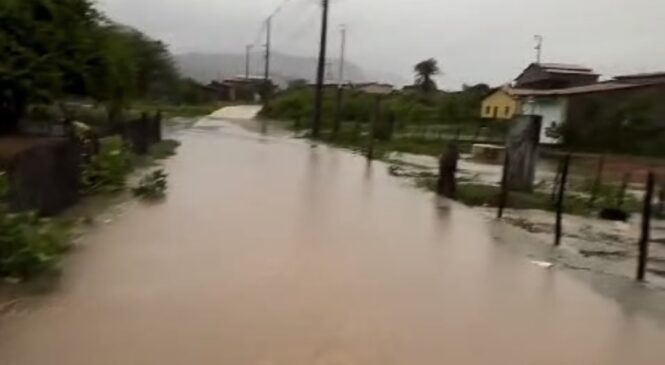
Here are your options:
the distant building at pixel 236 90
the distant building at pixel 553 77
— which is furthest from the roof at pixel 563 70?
the distant building at pixel 236 90

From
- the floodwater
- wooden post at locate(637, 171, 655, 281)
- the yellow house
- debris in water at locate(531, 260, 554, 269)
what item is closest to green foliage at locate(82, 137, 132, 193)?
the floodwater

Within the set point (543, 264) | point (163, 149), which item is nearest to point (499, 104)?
point (163, 149)

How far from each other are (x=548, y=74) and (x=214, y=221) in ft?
157

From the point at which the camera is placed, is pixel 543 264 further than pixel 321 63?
No

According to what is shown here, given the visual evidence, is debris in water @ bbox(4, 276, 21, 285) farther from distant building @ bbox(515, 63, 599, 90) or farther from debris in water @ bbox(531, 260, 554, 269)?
distant building @ bbox(515, 63, 599, 90)

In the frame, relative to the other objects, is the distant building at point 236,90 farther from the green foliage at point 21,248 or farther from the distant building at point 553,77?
the green foliage at point 21,248

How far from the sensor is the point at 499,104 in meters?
49.7

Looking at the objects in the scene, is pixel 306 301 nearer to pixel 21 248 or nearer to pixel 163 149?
pixel 21 248

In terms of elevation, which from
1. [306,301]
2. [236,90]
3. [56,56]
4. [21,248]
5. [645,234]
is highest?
[56,56]

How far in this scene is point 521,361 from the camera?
7258mm

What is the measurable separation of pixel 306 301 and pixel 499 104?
42353mm

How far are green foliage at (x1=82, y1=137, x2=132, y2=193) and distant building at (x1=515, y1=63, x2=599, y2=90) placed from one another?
4327 centimetres

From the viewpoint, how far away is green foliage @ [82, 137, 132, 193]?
15781mm

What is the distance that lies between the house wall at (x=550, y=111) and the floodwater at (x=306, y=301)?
27.1 meters
